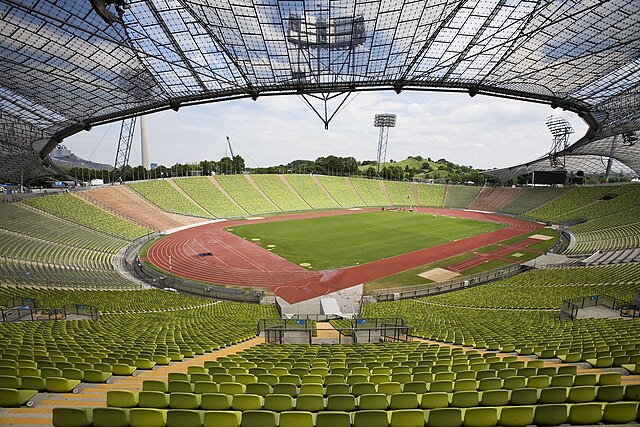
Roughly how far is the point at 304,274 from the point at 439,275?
13056 millimetres

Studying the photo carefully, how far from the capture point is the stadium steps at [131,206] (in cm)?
4972

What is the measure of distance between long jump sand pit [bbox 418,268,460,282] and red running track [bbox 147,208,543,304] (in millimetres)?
2363

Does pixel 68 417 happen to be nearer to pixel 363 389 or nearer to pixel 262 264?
pixel 363 389

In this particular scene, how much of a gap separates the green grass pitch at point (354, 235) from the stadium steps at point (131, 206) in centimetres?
1157

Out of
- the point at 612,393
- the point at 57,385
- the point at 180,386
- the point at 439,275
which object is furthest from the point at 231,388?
the point at 439,275

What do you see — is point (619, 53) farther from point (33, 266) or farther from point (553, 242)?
point (33, 266)

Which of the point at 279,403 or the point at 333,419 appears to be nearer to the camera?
the point at 333,419

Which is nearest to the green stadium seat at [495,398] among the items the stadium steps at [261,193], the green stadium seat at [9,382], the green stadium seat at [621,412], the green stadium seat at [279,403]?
the green stadium seat at [621,412]

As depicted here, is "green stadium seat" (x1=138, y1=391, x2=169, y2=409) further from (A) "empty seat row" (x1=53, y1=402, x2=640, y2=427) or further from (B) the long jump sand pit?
(B) the long jump sand pit

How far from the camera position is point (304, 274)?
32.5m

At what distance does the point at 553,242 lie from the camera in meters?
43.5

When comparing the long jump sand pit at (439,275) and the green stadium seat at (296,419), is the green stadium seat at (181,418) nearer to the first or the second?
the green stadium seat at (296,419)

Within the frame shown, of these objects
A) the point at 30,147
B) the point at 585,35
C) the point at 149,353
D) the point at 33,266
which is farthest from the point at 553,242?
the point at 30,147

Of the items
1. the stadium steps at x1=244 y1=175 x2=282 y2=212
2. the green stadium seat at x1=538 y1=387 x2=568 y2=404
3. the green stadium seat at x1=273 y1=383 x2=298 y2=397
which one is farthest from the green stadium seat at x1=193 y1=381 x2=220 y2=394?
the stadium steps at x1=244 y1=175 x2=282 y2=212
